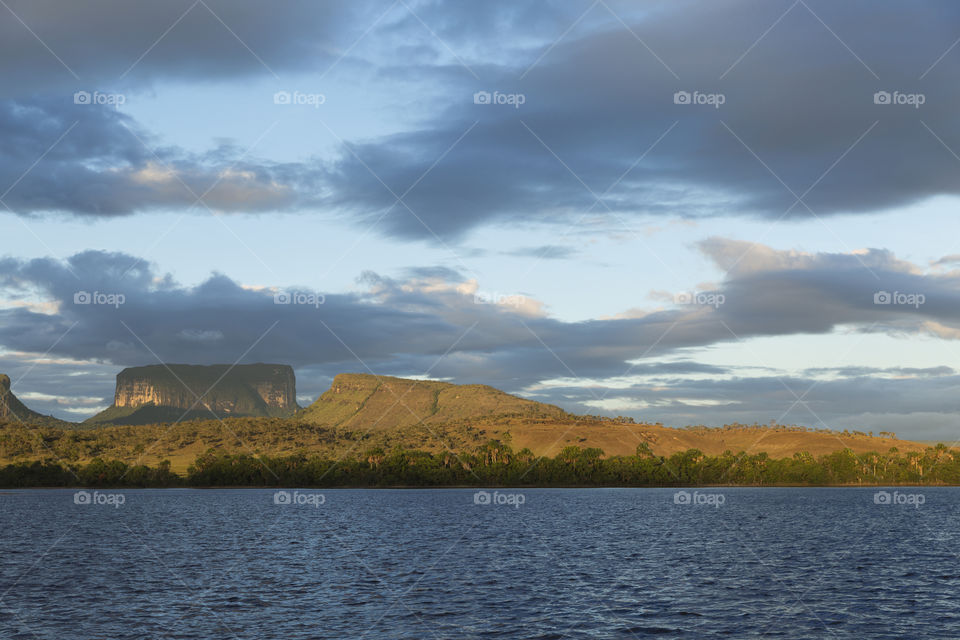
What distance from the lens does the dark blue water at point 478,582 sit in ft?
173

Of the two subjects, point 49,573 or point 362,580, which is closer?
point 362,580

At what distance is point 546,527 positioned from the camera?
14238cm

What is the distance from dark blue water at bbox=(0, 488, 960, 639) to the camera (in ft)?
173

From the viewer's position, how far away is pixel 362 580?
241 feet

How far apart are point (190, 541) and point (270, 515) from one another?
65.4 metres

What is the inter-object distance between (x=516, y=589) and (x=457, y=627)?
56.8 feet

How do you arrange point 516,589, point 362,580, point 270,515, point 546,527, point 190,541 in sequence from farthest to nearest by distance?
point 270,515 → point 546,527 → point 190,541 → point 362,580 → point 516,589

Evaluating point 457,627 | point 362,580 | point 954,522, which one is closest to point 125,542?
point 362,580

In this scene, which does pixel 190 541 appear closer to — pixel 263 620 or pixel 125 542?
pixel 125 542

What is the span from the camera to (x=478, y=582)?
7294cm

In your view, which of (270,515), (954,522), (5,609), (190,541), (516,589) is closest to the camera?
(5,609)

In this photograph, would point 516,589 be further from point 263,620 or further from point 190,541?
point 190,541

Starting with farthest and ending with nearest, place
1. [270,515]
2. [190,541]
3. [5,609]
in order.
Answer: [270,515] < [190,541] < [5,609]

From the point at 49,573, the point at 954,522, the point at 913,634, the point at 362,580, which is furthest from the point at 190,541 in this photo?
the point at 954,522
